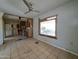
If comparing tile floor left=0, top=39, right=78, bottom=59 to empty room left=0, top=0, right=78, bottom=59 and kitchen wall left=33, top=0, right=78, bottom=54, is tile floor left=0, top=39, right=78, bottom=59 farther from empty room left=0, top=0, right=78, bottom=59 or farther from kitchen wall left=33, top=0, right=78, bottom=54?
kitchen wall left=33, top=0, right=78, bottom=54

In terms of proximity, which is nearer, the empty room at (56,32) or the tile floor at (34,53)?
the tile floor at (34,53)

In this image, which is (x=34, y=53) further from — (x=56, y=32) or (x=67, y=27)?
(x=67, y=27)

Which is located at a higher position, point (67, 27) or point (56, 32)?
point (67, 27)

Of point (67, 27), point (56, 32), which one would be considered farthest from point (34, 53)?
point (67, 27)

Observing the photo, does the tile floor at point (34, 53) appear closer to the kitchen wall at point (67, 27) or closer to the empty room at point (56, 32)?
the empty room at point (56, 32)

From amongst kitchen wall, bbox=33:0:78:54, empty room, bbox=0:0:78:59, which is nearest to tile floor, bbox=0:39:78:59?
empty room, bbox=0:0:78:59

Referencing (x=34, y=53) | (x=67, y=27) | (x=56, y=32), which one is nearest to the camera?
(x=34, y=53)

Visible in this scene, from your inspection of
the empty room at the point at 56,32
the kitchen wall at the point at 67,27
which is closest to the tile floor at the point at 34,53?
the empty room at the point at 56,32

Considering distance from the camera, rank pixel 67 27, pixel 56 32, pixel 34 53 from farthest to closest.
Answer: pixel 56 32 < pixel 67 27 < pixel 34 53

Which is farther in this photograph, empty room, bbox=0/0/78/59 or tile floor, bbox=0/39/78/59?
empty room, bbox=0/0/78/59

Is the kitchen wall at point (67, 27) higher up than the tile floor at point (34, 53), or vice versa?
the kitchen wall at point (67, 27)

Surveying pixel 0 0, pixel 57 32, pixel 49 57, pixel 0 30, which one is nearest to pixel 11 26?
pixel 0 30

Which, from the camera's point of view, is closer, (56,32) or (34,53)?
(34,53)

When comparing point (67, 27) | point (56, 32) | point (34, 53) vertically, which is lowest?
point (34, 53)
